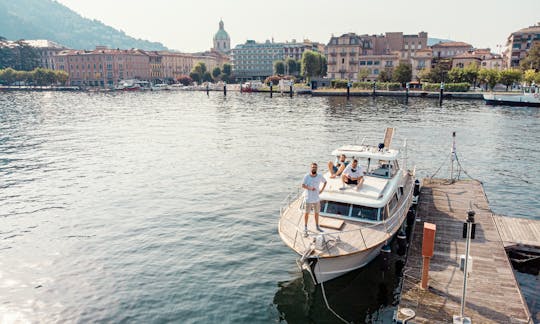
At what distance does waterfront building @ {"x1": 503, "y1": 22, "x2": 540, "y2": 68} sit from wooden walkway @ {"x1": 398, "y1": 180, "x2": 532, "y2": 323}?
5899 inches

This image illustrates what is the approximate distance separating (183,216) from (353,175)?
36.5ft

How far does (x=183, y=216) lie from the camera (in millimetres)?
24422

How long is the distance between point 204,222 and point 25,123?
56.3 metres

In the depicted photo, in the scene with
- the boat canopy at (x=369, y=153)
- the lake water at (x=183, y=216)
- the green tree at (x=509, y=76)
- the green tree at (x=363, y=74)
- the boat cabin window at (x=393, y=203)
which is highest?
the green tree at (x=363, y=74)

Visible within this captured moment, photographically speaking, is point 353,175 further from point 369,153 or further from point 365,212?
point 369,153

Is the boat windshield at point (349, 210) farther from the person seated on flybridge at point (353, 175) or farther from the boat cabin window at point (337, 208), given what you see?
A: the person seated on flybridge at point (353, 175)

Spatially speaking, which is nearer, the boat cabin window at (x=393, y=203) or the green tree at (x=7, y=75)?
the boat cabin window at (x=393, y=203)

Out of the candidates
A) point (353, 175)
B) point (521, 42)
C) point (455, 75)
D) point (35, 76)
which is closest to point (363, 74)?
point (455, 75)

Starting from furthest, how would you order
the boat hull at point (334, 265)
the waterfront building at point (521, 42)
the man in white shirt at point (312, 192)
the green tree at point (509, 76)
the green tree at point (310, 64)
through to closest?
the green tree at point (310, 64) → the waterfront building at point (521, 42) → the green tree at point (509, 76) → the man in white shirt at point (312, 192) → the boat hull at point (334, 265)

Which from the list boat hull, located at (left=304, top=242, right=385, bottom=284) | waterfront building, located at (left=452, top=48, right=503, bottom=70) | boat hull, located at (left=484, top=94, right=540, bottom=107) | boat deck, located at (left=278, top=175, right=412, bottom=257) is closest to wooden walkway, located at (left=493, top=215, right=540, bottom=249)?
boat deck, located at (left=278, top=175, right=412, bottom=257)

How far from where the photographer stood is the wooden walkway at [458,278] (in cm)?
1270

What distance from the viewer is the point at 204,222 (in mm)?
23562

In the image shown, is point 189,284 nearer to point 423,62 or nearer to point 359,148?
point 359,148

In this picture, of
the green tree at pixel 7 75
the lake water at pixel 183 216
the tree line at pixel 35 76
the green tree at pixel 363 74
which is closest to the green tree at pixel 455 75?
the green tree at pixel 363 74
